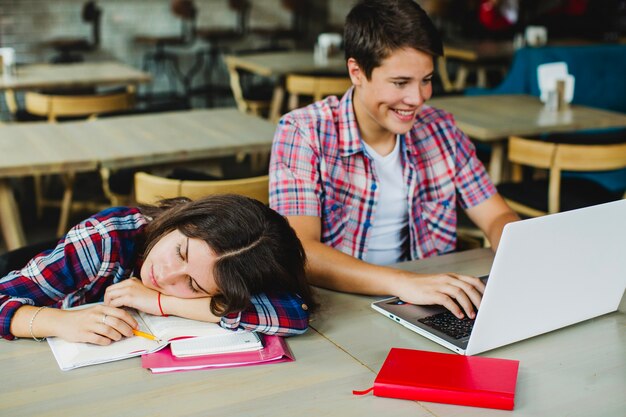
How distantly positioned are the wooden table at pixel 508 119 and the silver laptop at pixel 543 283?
6.42 feet

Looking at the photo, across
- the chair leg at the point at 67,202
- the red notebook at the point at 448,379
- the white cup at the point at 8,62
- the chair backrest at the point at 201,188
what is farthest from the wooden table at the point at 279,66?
the red notebook at the point at 448,379

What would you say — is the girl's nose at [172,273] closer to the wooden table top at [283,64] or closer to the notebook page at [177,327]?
the notebook page at [177,327]

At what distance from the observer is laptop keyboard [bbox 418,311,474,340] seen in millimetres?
1406

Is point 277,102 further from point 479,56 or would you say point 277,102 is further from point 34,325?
point 34,325

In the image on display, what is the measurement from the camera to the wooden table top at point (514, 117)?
3.40 m

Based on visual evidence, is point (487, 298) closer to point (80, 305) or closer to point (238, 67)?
point (80, 305)

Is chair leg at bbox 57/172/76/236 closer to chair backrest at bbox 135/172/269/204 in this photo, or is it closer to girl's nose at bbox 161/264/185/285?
chair backrest at bbox 135/172/269/204

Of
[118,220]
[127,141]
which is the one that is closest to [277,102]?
[127,141]

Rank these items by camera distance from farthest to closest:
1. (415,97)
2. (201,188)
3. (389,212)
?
1. (201,188)
2. (389,212)
3. (415,97)

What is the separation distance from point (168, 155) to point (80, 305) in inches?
54.0

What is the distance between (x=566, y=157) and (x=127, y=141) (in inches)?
71.7

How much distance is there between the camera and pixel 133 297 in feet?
4.78

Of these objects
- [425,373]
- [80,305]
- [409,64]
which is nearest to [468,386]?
[425,373]

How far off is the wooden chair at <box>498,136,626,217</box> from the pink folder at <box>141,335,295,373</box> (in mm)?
2137
